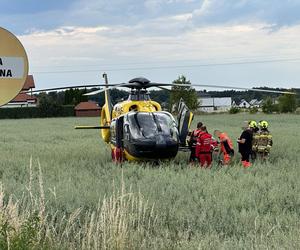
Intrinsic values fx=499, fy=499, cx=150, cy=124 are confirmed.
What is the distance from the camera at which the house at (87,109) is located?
89644mm

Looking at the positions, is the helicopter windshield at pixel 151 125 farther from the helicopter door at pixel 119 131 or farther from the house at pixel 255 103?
the house at pixel 255 103

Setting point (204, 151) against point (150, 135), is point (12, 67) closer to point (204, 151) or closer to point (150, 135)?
point (150, 135)

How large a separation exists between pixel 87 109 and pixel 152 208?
86591 mm

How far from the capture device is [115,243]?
215 inches

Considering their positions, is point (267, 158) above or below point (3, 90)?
below

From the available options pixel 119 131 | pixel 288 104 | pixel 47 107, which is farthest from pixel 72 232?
pixel 288 104

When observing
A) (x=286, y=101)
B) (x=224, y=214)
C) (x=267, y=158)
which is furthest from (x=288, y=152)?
(x=286, y=101)

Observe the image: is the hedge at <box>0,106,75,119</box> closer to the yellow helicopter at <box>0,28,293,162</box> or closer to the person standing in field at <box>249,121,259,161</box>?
the yellow helicopter at <box>0,28,293,162</box>

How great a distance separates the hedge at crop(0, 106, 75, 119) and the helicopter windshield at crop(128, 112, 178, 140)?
6971 centimetres

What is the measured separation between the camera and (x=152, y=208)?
6594 mm

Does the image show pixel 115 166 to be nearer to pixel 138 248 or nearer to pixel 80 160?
pixel 80 160

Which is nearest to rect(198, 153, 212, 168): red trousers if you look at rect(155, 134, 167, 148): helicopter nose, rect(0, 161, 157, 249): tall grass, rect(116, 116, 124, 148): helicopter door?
rect(155, 134, 167, 148): helicopter nose

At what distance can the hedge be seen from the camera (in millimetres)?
81938

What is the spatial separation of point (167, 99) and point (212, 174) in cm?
6918
